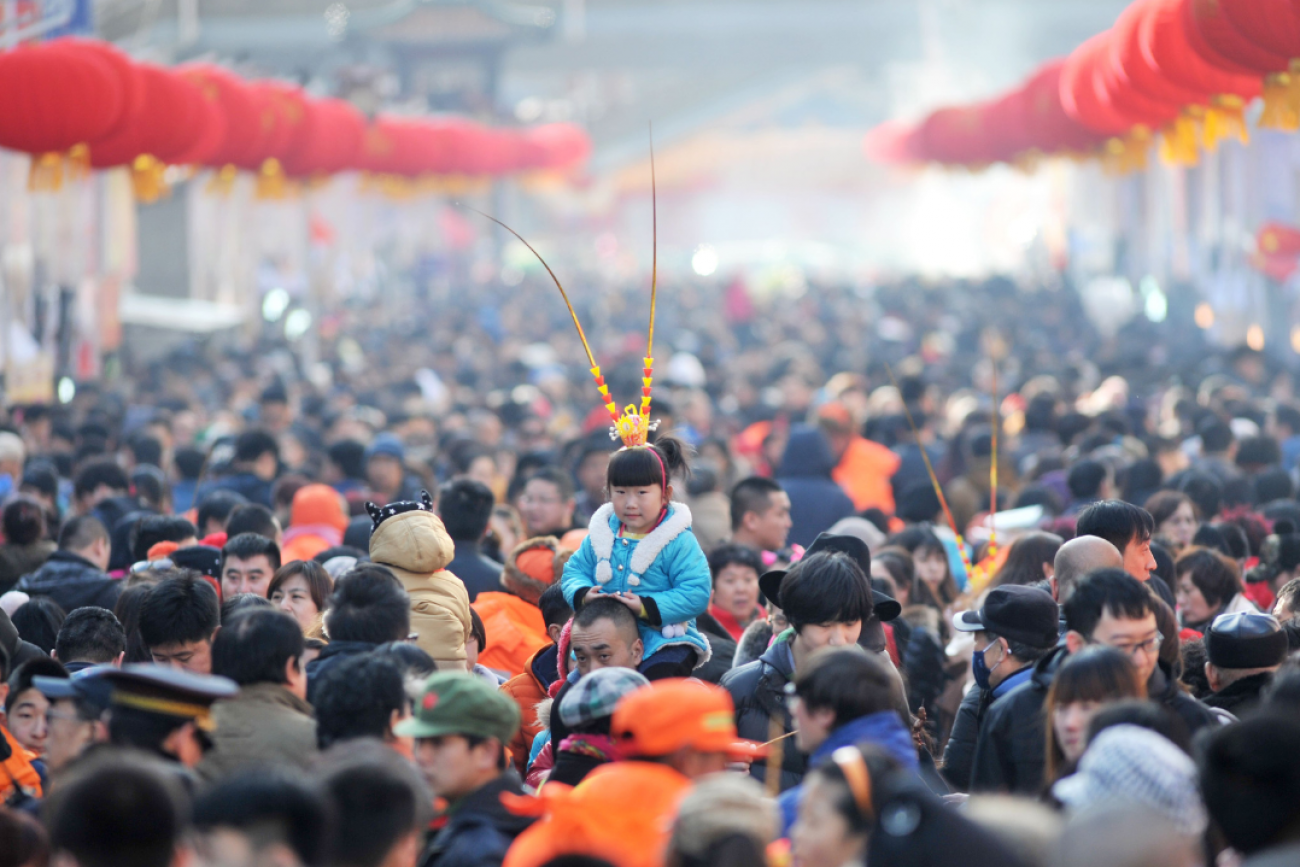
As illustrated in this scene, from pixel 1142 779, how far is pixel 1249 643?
1589 mm

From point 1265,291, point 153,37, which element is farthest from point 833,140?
point 1265,291

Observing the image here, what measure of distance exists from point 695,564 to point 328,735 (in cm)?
153

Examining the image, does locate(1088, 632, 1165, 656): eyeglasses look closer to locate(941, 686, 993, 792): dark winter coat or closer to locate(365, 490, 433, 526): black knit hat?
locate(941, 686, 993, 792): dark winter coat

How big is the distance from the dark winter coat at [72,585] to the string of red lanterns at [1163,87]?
6018 mm

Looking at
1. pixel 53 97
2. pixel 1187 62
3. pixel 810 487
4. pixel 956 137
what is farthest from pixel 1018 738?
pixel 956 137

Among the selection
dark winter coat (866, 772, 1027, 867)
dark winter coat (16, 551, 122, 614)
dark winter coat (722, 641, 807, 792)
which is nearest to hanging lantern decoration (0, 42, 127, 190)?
dark winter coat (16, 551, 122, 614)

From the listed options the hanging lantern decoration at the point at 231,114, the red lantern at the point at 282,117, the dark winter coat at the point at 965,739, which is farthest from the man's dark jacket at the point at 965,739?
the red lantern at the point at 282,117

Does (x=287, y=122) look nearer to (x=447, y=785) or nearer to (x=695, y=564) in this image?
(x=695, y=564)

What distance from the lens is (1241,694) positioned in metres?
4.46

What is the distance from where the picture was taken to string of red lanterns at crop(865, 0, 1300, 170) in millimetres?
8211

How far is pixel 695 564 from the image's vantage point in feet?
16.4

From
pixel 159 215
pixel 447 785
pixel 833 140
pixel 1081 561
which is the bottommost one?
pixel 447 785

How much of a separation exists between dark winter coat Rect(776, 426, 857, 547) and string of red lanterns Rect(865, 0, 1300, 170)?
3.03m

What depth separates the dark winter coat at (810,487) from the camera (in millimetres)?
8141
